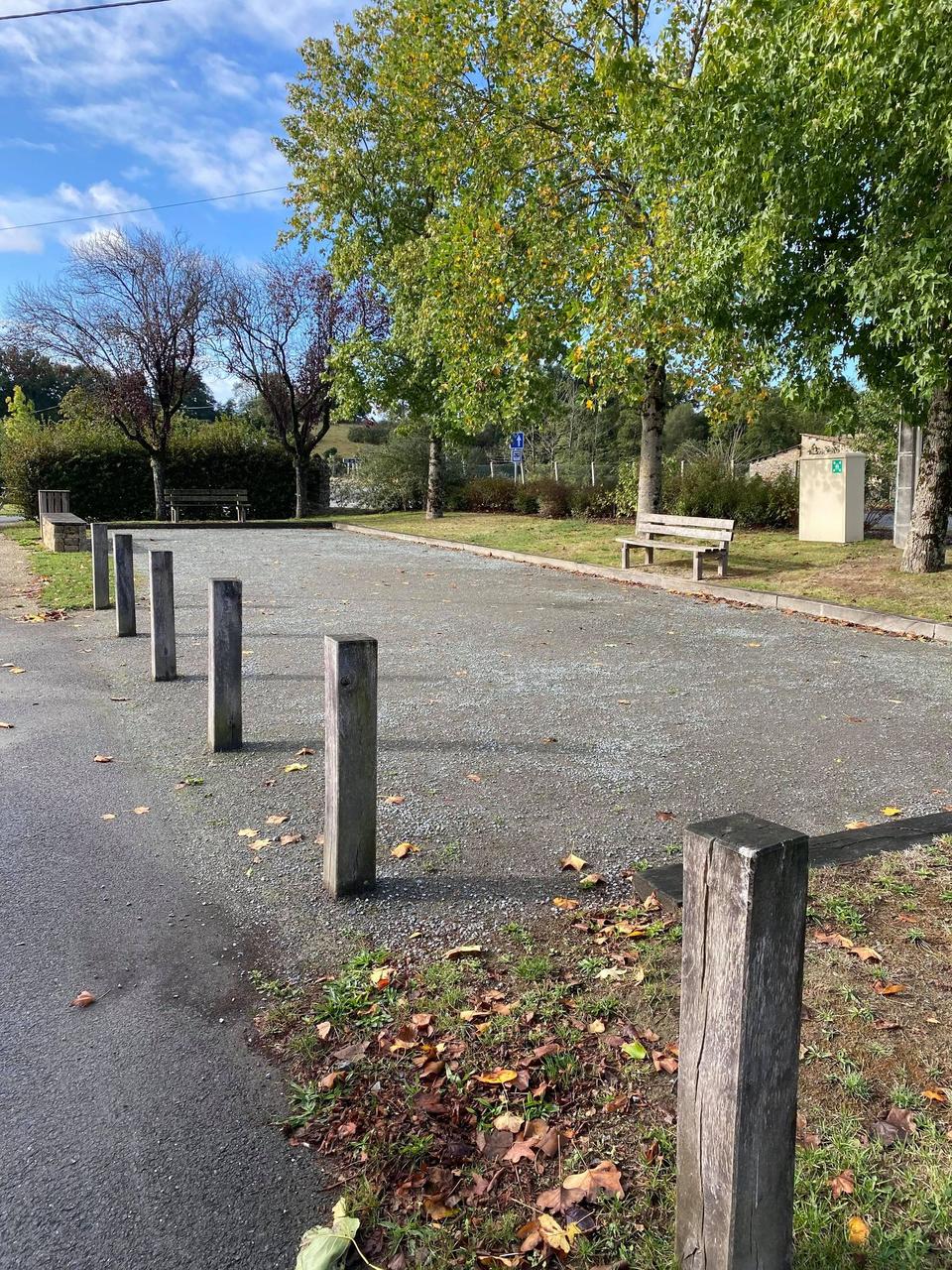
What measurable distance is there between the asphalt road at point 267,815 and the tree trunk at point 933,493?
326 centimetres

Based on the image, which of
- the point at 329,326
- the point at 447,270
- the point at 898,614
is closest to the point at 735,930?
the point at 898,614

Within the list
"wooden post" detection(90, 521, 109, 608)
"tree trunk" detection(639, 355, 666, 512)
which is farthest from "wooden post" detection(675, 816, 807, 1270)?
"tree trunk" detection(639, 355, 666, 512)

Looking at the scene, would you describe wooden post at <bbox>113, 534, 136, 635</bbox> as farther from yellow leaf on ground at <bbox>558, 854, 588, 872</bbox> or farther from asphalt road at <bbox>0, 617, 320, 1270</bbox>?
yellow leaf on ground at <bbox>558, 854, 588, 872</bbox>

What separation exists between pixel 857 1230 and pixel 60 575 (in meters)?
13.1

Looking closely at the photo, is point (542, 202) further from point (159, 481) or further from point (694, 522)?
point (159, 481)

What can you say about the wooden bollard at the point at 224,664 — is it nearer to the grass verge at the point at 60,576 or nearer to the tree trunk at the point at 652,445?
the grass verge at the point at 60,576

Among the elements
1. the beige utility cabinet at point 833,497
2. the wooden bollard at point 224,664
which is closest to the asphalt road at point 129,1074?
the wooden bollard at point 224,664

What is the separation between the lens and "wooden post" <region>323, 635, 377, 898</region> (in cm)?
337

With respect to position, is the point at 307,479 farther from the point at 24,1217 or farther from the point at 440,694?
the point at 24,1217

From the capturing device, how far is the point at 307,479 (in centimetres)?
3275

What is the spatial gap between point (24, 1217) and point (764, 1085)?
1644mm

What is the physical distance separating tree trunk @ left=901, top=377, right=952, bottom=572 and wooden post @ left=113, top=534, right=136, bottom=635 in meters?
9.58

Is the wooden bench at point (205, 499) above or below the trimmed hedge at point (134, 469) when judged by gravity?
below

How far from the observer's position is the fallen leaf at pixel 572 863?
364 centimetres
